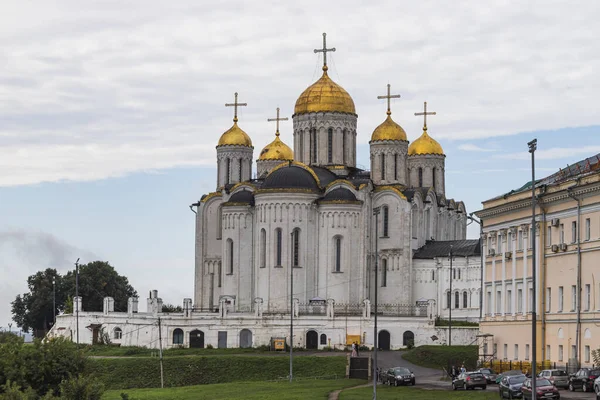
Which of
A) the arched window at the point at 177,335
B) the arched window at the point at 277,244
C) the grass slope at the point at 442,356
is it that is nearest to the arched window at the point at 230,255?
the arched window at the point at 277,244

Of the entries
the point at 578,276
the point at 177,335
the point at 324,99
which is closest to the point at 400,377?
the point at 578,276

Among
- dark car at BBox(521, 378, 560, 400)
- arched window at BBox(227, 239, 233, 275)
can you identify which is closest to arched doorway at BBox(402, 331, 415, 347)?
arched window at BBox(227, 239, 233, 275)

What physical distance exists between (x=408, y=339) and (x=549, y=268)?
3912cm

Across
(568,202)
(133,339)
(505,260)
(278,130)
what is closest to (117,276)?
(278,130)

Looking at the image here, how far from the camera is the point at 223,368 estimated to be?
3590 inches

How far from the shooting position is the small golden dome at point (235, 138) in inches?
5017

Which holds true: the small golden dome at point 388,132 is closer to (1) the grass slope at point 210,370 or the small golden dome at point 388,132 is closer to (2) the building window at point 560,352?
(1) the grass slope at point 210,370

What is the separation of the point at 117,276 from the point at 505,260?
250 feet

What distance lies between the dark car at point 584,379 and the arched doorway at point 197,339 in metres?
53.7

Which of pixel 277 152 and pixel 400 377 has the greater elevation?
pixel 277 152

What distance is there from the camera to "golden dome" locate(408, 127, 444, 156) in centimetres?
13212

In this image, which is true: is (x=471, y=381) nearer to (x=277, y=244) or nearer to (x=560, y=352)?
(x=560, y=352)

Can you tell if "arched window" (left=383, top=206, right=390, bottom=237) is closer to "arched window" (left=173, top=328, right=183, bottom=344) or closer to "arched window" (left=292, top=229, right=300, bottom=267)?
"arched window" (left=292, top=229, right=300, bottom=267)

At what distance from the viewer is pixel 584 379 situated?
2162 inches
